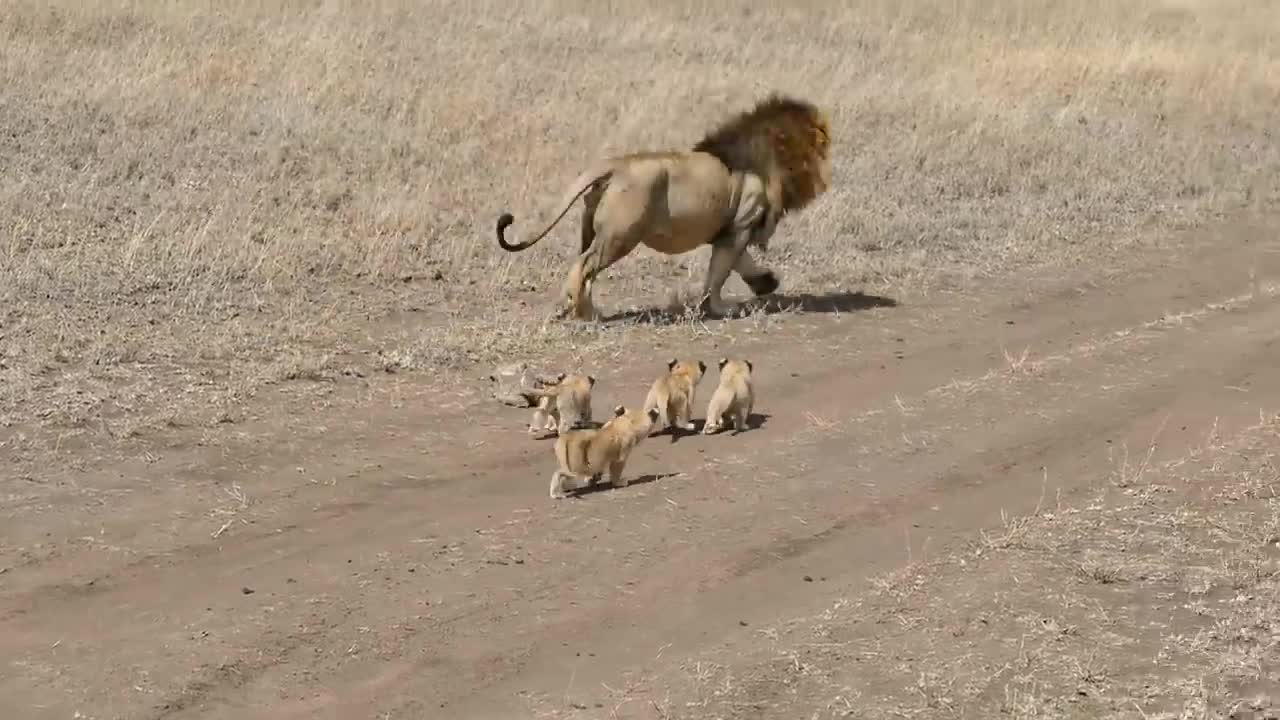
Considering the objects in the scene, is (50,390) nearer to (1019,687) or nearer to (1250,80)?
(1019,687)

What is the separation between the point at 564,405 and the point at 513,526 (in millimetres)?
1371

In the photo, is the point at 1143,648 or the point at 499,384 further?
the point at 499,384

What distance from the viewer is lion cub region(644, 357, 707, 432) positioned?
874cm

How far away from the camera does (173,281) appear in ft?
37.4

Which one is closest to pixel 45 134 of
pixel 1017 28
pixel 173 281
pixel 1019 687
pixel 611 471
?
pixel 173 281

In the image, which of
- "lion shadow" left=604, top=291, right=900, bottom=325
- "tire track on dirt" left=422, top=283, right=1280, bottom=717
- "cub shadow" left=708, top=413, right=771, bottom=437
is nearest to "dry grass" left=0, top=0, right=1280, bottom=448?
"lion shadow" left=604, top=291, right=900, bottom=325

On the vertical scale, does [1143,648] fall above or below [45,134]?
below

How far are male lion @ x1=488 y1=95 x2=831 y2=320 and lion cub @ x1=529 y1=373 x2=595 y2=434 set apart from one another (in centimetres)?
240

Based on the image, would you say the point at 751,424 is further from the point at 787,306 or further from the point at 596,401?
the point at 787,306

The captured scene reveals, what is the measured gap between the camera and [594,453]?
7.77 m

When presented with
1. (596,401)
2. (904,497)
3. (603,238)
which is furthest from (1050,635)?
(603,238)

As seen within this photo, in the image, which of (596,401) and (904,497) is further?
(596,401)

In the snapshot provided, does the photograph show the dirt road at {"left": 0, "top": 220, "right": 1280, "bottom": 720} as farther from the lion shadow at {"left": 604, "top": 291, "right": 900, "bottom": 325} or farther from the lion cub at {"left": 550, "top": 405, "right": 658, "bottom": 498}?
the lion shadow at {"left": 604, "top": 291, "right": 900, "bottom": 325}

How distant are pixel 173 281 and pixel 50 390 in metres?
2.58
